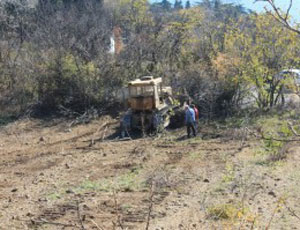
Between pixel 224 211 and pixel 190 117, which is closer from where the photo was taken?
pixel 224 211

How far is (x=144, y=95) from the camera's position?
15.5 m

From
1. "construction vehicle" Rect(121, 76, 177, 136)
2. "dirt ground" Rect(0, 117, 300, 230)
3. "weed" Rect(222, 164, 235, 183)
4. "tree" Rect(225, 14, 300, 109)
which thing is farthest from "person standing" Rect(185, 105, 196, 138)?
"tree" Rect(225, 14, 300, 109)

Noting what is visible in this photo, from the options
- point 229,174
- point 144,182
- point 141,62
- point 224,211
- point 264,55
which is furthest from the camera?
point 141,62

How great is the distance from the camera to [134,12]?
2783 cm

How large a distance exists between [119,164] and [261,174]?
368 cm

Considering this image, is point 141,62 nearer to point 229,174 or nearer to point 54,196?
point 229,174

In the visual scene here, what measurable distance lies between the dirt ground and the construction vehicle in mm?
627

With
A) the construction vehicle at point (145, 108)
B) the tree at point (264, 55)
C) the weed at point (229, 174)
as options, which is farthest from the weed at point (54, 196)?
the tree at point (264, 55)

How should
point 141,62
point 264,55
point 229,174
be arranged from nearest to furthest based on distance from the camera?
point 229,174, point 264,55, point 141,62

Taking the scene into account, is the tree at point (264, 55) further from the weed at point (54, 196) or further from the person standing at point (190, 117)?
the weed at point (54, 196)

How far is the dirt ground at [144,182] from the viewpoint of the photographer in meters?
8.02

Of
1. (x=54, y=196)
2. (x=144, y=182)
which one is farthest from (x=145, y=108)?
(x=54, y=196)

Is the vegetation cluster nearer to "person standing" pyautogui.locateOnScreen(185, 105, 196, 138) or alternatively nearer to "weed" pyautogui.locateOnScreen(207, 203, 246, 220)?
"person standing" pyautogui.locateOnScreen(185, 105, 196, 138)

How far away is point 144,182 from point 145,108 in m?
5.72
